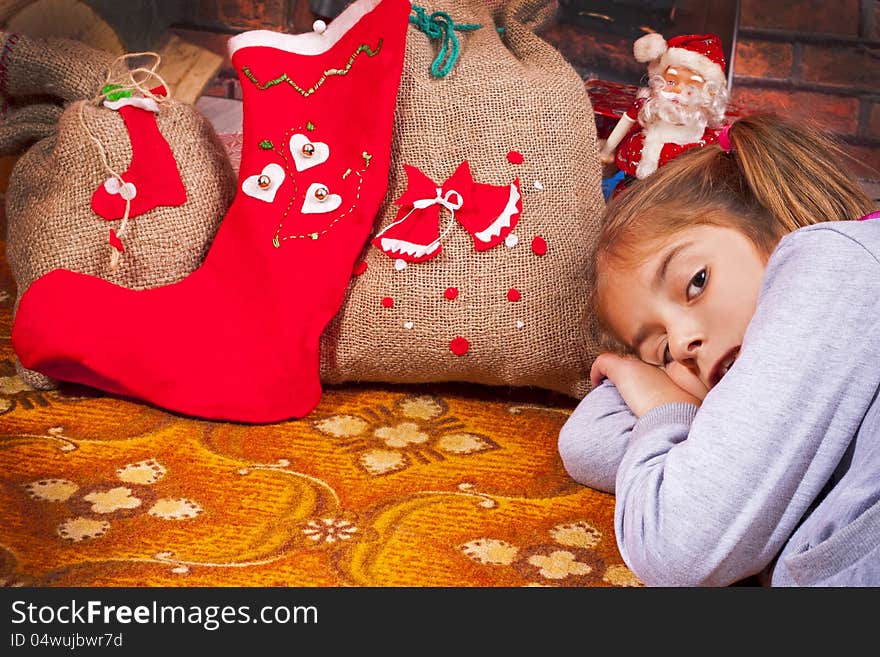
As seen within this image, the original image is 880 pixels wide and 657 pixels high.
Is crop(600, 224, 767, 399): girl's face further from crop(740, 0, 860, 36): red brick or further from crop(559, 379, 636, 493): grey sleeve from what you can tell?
crop(740, 0, 860, 36): red brick

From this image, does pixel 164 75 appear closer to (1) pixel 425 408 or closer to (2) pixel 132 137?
(2) pixel 132 137

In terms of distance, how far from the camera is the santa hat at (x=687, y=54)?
4.46 feet

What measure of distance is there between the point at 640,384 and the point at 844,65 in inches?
55.8

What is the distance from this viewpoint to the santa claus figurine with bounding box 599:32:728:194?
4.34ft

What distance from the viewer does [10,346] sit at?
1274 millimetres

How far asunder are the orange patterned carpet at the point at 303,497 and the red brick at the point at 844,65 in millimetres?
1254

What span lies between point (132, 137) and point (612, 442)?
66 centimetres

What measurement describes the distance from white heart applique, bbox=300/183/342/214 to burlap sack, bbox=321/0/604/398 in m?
0.06

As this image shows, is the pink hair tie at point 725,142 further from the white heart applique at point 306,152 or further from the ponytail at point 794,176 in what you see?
the white heart applique at point 306,152

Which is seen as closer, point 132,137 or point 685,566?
point 685,566

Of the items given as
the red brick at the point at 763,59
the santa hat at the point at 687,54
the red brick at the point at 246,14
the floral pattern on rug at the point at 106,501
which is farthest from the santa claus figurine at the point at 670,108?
the red brick at the point at 246,14

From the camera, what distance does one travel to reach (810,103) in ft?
7.05

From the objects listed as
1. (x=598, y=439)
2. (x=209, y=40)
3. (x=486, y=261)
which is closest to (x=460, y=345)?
(x=486, y=261)
